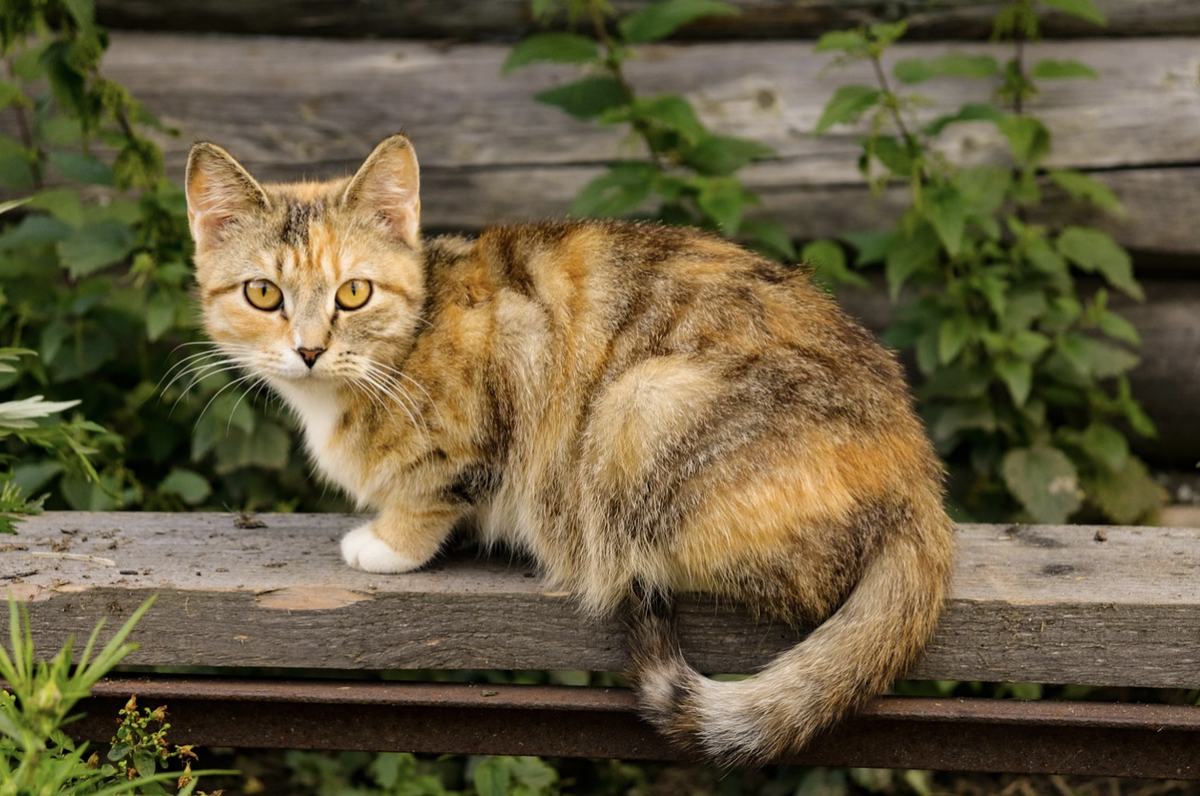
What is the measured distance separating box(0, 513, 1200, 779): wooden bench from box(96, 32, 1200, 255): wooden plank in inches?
75.2

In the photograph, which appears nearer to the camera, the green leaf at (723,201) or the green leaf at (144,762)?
the green leaf at (144,762)

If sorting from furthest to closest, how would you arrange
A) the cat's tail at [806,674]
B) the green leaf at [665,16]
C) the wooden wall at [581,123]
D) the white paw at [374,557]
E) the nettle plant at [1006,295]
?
the wooden wall at [581,123], the nettle plant at [1006,295], the green leaf at [665,16], the white paw at [374,557], the cat's tail at [806,674]

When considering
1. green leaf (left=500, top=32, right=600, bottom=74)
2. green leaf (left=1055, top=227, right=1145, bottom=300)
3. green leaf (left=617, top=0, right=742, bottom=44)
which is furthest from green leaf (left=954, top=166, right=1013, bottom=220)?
green leaf (left=500, top=32, right=600, bottom=74)

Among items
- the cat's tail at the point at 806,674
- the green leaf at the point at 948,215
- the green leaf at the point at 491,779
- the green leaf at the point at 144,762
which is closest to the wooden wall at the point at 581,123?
the green leaf at the point at 948,215

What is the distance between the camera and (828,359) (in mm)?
2322

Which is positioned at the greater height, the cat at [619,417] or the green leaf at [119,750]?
the cat at [619,417]

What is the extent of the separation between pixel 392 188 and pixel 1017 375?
2054 millimetres

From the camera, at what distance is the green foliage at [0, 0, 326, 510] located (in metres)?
3.22

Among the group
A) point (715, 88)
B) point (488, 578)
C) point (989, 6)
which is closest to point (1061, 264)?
point (989, 6)

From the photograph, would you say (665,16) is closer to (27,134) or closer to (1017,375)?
(1017,375)

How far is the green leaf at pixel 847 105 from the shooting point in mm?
3244

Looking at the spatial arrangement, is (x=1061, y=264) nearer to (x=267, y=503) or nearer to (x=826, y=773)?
(x=826, y=773)

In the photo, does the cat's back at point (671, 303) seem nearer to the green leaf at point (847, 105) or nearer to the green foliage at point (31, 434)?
the green leaf at point (847, 105)

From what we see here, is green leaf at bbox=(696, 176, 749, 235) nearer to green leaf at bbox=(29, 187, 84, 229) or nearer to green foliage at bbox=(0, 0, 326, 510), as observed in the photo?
green foliage at bbox=(0, 0, 326, 510)
